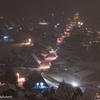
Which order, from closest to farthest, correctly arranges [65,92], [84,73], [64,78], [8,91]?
1. [65,92]
2. [8,91]
3. [64,78]
4. [84,73]

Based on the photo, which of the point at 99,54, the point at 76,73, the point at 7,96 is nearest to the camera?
the point at 7,96

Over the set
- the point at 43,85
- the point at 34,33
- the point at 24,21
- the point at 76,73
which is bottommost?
the point at 76,73

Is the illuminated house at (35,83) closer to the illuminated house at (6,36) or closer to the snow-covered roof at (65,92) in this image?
the snow-covered roof at (65,92)

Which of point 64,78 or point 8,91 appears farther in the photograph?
point 64,78

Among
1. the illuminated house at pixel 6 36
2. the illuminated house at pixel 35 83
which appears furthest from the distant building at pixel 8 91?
the illuminated house at pixel 6 36

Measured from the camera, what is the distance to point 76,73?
1795 cm

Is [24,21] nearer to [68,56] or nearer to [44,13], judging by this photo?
[44,13]

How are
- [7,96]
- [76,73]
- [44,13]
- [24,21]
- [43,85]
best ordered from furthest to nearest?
[44,13] → [24,21] → [76,73] → [43,85] → [7,96]

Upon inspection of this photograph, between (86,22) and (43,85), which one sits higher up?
(86,22)

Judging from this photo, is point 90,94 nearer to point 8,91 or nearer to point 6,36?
point 8,91

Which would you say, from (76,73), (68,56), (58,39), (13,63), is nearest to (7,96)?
(13,63)

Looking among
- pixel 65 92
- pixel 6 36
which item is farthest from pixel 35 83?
pixel 6 36

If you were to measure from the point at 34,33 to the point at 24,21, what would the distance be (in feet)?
29.9

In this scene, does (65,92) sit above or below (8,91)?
above
